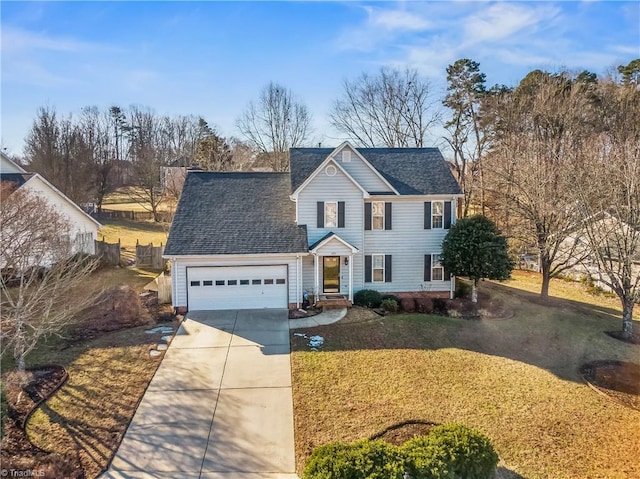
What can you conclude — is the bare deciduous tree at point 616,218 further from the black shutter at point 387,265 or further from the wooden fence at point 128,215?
the wooden fence at point 128,215

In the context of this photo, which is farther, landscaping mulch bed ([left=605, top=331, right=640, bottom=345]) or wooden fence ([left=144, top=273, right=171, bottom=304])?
wooden fence ([left=144, top=273, right=171, bottom=304])

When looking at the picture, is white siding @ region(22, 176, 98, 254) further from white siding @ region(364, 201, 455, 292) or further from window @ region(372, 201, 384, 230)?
white siding @ region(364, 201, 455, 292)

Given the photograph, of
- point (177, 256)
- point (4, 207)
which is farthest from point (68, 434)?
point (4, 207)

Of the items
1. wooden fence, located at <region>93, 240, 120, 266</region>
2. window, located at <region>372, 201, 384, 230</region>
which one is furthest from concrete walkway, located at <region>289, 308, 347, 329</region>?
wooden fence, located at <region>93, 240, 120, 266</region>

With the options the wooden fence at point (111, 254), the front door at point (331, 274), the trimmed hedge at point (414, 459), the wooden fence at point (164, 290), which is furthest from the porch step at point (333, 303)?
the wooden fence at point (111, 254)

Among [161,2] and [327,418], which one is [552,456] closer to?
[327,418]

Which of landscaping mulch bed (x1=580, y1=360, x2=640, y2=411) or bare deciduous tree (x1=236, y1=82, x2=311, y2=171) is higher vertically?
bare deciduous tree (x1=236, y1=82, x2=311, y2=171)
